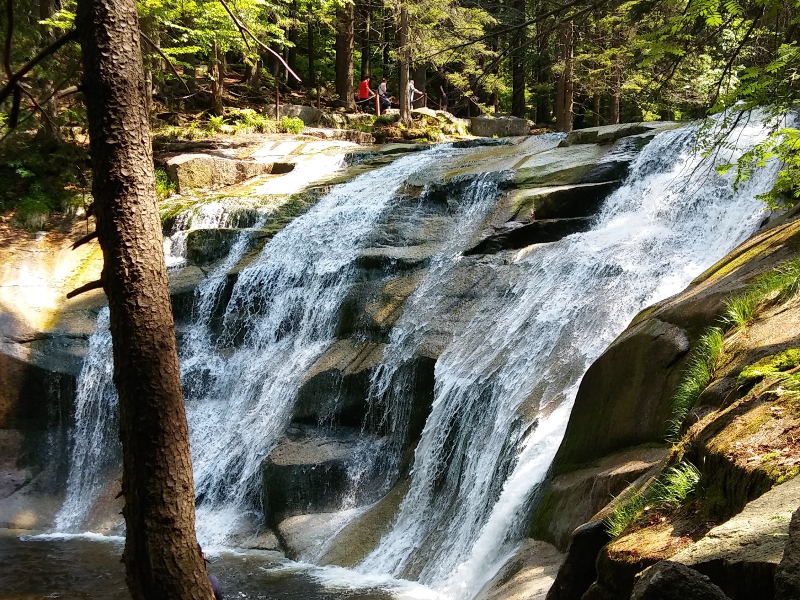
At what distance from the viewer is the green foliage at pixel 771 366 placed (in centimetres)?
387

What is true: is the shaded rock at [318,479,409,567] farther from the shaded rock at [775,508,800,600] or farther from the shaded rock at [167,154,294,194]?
the shaded rock at [167,154,294,194]

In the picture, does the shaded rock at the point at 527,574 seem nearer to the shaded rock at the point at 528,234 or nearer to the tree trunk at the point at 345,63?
the shaded rock at the point at 528,234

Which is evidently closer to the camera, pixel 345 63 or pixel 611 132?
pixel 611 132

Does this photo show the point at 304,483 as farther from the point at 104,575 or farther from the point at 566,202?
the point at 566,202

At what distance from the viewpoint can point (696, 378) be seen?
16.9 ft

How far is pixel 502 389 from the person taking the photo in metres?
8.45

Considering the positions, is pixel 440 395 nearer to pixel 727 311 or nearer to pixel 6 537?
pixel 727 311

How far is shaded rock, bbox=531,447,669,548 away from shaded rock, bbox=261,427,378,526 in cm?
396

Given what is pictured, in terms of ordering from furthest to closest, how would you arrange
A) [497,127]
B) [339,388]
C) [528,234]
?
1. [497,127]
2. [528,234]
3. [339,388]

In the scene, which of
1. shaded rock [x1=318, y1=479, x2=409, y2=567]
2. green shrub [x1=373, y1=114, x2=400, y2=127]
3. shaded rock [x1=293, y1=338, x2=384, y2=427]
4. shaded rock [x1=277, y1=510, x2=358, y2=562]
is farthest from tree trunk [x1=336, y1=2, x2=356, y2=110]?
shaded rock [x1=318, y1=479, x2=409, y2=567]

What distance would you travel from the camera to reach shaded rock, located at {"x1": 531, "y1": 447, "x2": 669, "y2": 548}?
17.1 ft

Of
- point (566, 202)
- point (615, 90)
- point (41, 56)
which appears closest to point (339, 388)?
point (566, 202)

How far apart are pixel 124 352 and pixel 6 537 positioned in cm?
810

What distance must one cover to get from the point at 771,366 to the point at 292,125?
18.8m
